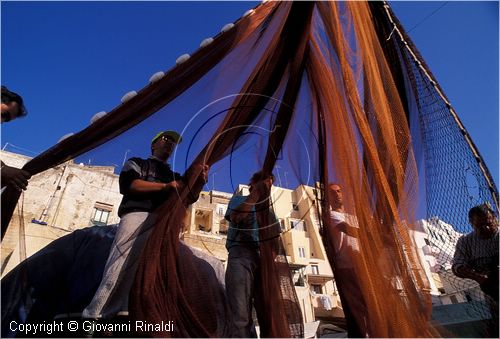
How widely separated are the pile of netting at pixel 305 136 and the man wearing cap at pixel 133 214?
0.10 meters

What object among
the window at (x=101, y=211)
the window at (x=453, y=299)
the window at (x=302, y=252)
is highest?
the window at (x=302, y=252)

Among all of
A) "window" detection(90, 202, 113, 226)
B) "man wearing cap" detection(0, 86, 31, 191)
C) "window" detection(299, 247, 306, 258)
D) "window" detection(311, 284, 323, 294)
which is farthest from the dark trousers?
"window" detection(299, 247, 306, 258)

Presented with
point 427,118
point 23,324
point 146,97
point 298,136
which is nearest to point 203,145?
point 146,97

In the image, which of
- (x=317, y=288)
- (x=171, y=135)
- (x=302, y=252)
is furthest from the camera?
(x=302, y=252)

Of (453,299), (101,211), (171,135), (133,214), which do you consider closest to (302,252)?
(101,211)

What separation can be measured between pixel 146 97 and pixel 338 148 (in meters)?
1.70

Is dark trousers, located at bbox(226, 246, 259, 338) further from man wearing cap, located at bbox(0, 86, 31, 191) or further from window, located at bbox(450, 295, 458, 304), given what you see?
window, located at bbox(450, 295, 458, 304)

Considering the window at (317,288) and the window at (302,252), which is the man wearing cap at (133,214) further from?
the window at (302,252)

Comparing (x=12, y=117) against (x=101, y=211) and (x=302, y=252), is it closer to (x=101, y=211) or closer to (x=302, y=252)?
(x=101, y=211)

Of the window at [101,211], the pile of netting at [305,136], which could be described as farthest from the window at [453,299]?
the window at [101,211]

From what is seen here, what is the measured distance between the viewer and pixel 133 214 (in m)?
2.62

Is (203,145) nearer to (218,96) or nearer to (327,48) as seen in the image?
(218,96)

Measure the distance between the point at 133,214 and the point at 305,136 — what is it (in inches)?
67.3

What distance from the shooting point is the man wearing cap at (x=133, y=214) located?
7.22 ft
